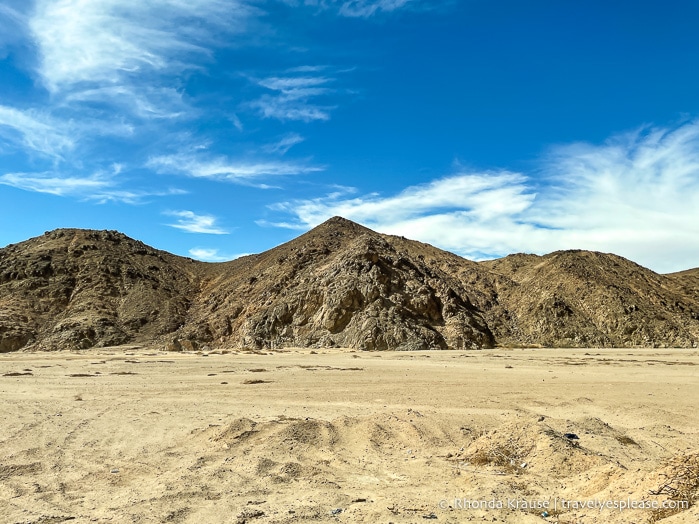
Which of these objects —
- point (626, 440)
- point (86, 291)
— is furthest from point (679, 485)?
point (86, 291)

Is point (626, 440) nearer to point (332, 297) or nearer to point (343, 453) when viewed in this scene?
point (343, 453)

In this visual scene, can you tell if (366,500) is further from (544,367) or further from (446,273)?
(446,273)

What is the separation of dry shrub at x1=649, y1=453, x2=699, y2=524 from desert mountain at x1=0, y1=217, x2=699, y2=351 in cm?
3498

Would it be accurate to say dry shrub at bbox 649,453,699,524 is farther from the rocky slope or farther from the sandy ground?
the rocky slope

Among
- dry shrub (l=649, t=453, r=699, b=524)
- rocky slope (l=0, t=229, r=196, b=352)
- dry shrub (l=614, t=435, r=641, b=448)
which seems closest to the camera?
dry shrub (l=649, t=453, r=699, b=524)

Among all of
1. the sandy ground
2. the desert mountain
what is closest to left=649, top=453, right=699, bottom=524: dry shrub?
the sandy ground

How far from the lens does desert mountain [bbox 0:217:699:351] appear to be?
45656 mm

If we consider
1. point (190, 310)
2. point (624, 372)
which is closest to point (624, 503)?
point (624, 372)

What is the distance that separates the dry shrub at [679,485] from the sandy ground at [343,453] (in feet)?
0.06

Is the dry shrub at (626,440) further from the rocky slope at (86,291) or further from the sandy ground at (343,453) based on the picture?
the rocky slope at (86,291)

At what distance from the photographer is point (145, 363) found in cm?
3027

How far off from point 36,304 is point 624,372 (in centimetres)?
5656

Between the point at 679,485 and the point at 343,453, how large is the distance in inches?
214

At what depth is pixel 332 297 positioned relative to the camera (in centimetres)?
4603
